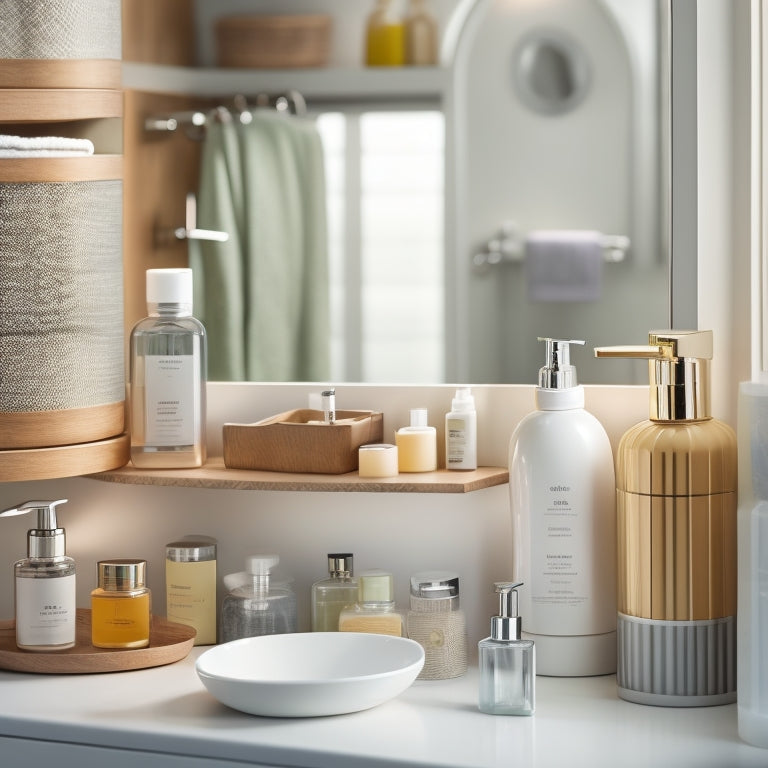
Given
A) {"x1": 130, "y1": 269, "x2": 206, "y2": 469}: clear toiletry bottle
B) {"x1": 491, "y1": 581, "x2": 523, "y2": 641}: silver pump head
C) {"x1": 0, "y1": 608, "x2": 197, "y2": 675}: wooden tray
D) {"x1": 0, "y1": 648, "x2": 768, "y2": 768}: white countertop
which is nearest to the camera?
{"x1": 0, "y1": 648, "x2": 768, "y2": 768}: white countertop

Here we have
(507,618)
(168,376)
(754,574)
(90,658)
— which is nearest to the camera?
(754,574)

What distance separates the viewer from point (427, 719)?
1.07 metres

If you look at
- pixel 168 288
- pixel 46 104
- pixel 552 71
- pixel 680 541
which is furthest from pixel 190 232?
pixel 680 541

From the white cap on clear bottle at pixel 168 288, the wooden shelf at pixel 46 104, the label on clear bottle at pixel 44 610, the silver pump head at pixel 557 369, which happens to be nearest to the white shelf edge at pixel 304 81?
the wooden shelf at pixel 46 104

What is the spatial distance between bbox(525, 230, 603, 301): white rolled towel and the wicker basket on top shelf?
0.33 m

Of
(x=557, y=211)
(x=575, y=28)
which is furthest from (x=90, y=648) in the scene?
(x=575, y=28)

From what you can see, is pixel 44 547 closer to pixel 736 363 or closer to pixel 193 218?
pixel 193 218

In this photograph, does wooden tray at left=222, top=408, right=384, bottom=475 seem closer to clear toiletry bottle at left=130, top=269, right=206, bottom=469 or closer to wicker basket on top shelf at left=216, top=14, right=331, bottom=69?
clear toiletry bottle at left=130, top=269, right=206, bottom=469

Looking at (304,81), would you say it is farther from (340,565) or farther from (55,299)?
Answer: (340,565)

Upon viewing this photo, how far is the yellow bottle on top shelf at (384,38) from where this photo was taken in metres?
1.33

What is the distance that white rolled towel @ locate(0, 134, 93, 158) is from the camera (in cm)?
124

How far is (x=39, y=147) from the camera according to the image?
125 cm

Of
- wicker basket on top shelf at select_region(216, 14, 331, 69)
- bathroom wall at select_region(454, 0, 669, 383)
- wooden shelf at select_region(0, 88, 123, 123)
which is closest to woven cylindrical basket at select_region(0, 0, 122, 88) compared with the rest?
wooden shelf at select_region(0, 88, 123, 123)

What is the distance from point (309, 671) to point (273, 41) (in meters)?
0.72
